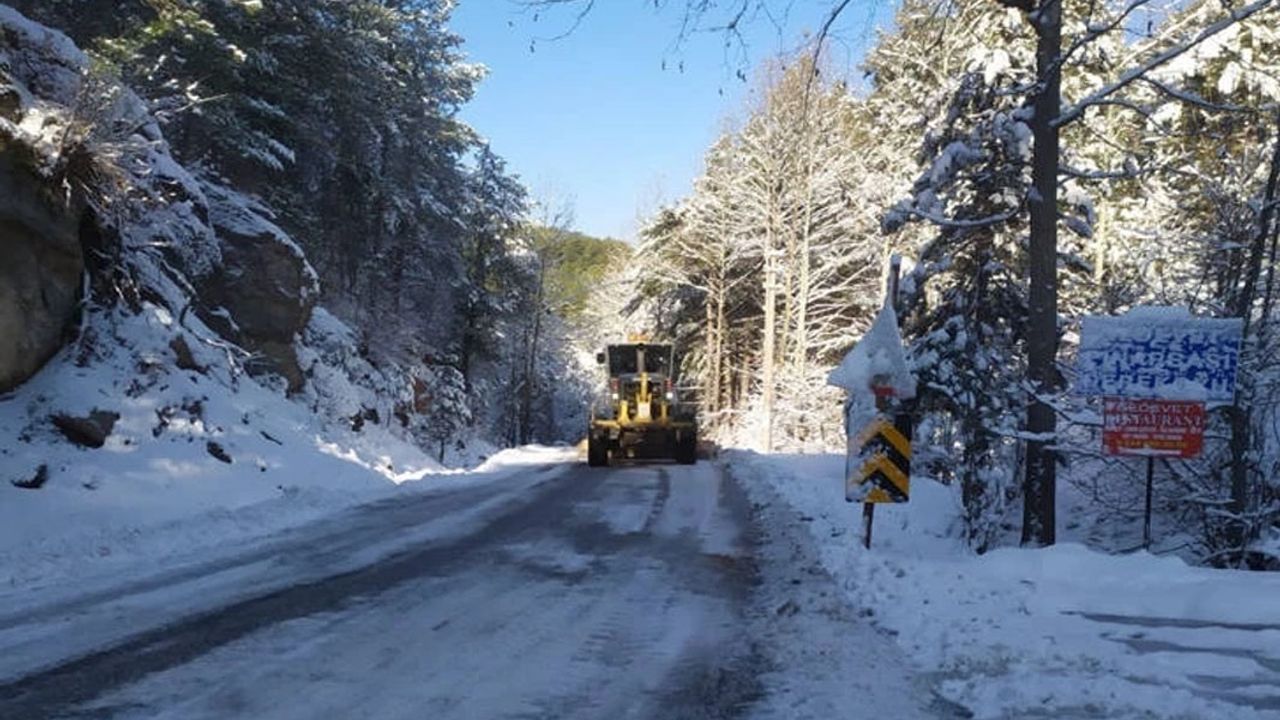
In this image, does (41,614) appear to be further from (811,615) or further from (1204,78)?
(1204,78)

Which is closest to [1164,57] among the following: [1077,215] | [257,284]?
[1077,215]

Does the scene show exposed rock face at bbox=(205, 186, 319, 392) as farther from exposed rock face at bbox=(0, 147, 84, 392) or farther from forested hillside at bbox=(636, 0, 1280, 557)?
forested hillside at bbox=(636, 0, 1280, 557)

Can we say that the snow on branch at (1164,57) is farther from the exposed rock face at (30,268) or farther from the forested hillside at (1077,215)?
the exposed rock face at (30,268)

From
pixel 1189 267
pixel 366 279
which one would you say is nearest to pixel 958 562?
pixel 1189 267

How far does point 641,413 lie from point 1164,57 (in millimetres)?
17662

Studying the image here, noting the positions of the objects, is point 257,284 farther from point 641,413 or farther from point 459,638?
point 459,638

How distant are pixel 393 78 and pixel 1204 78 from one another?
19985mm

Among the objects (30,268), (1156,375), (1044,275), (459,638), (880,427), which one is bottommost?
(459,638)

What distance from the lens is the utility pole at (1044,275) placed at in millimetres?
9797

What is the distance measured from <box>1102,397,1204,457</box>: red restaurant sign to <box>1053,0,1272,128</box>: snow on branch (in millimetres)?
2774

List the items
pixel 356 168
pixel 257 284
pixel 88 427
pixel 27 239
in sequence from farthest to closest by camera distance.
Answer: pixel 356 168, pixel 257 284, pixel 88 427, pixel 27 239

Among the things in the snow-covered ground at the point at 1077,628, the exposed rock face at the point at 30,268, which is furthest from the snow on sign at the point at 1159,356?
the exposed rock face at the point at 30,268

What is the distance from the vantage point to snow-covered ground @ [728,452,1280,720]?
4.95 meters

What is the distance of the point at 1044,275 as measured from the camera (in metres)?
9.93
